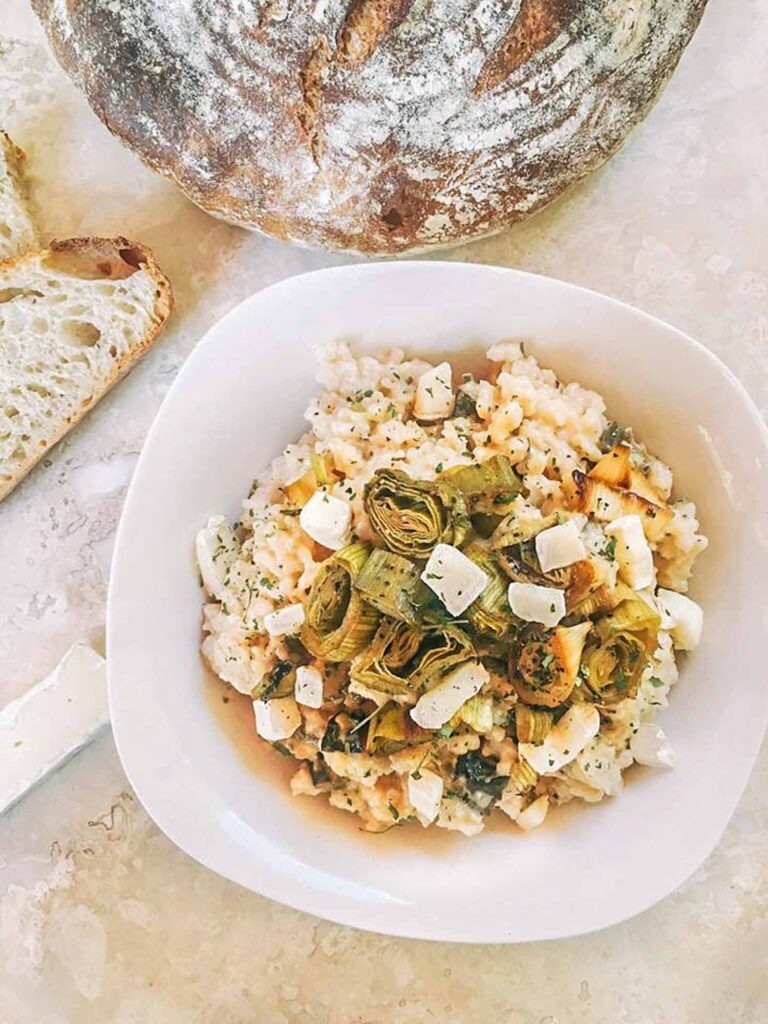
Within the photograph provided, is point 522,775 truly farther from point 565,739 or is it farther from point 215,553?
point 215,553

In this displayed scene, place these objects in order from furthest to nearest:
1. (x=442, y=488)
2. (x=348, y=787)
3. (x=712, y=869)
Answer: (x=712, y=869) < (x=348, y=787) < (x=442, y=488)

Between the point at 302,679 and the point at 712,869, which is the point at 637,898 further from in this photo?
the point at 302,679

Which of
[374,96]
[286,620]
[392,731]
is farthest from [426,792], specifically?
[374,96]

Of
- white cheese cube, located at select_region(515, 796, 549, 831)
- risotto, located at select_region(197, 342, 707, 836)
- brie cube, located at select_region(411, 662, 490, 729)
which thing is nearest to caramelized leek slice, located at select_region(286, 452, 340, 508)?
risotto, located at select_region(197, 342, 707, 836)

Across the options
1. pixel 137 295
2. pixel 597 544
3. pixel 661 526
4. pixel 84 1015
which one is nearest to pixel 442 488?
pixel 597 544

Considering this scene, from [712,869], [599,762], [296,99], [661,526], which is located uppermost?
[296,99]

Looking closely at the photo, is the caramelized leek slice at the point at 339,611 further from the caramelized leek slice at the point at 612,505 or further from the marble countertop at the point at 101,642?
the marble countertop at the point at 101,642

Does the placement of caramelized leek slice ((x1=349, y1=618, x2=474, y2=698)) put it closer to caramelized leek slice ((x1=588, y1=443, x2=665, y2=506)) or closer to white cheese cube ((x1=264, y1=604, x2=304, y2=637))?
white cheese cube ((x1=264, y1=604, x2=304, y2=637))
